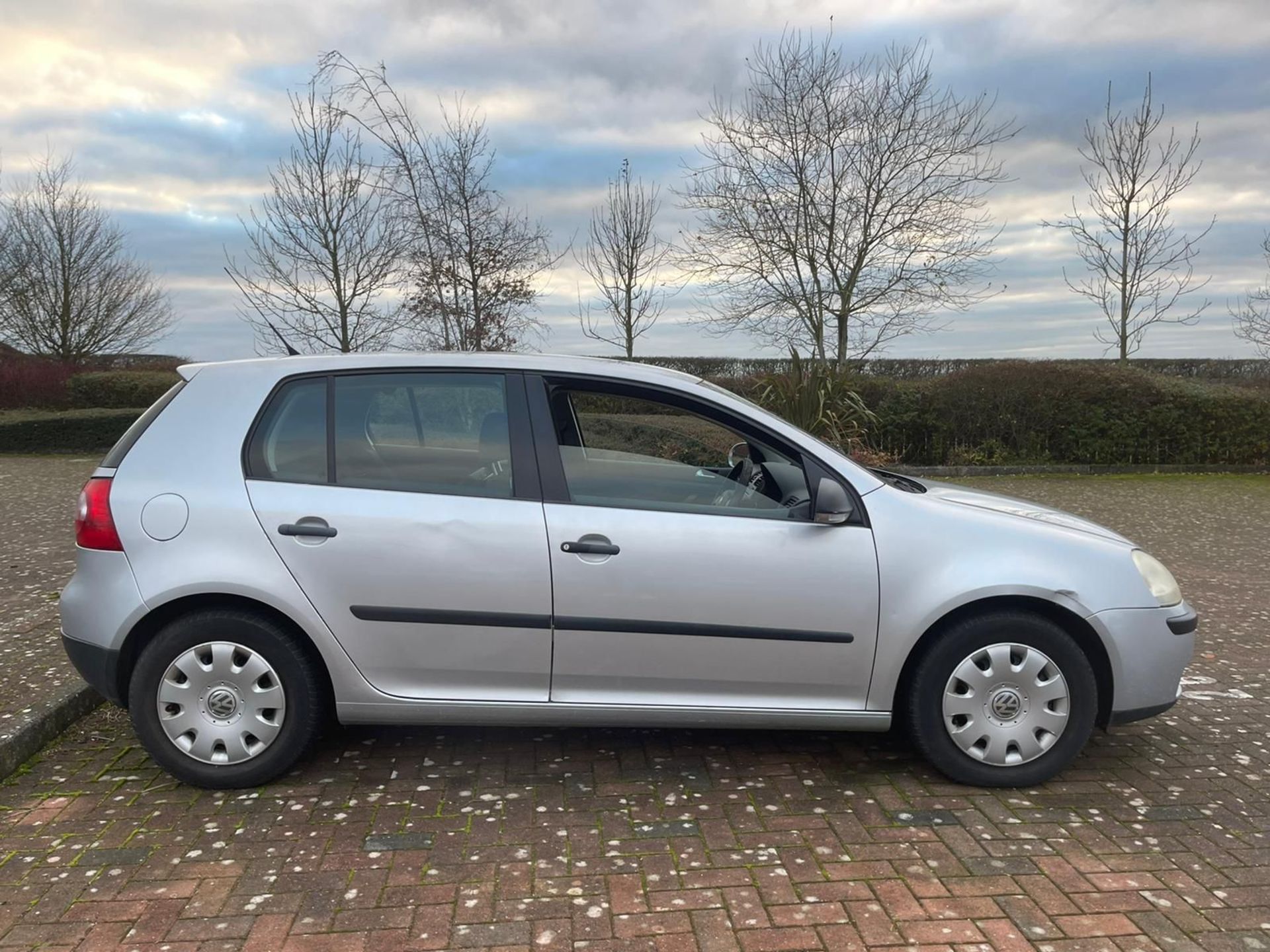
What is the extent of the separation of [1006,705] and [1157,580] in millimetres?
793

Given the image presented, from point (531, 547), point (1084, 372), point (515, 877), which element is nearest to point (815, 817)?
point (515, 877)

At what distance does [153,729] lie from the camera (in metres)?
3.20

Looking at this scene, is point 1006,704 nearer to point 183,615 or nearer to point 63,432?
point 183,615

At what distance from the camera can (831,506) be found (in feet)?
10.3

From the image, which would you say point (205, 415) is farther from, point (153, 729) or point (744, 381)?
point (744, 381)

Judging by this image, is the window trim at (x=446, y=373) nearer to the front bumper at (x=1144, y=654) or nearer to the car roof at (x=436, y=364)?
the car roof at (x=436, y=364)

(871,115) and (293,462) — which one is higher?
(871,115)

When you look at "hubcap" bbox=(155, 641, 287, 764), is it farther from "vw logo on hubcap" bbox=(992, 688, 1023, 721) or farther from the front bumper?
the front bumper

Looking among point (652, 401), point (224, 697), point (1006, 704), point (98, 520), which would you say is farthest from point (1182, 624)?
point (98, 520)

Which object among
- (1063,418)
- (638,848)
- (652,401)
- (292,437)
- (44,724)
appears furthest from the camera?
(1063,418)

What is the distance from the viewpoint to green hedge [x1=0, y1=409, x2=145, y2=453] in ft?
58.4

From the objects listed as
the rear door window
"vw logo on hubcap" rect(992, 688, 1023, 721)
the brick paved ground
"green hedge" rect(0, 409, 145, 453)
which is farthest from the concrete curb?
"green hedge" rect(0, 409, 145, 453)

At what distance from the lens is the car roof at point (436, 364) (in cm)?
344

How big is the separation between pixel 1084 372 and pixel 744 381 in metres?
5.54
